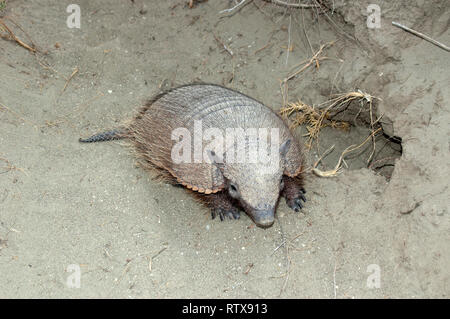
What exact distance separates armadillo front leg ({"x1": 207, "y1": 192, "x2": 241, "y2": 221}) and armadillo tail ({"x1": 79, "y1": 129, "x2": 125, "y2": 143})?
1.42 metres

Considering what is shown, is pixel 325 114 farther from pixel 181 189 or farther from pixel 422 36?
pixel 181 189

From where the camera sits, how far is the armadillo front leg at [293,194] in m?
5.13

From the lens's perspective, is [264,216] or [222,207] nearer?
[264,216]

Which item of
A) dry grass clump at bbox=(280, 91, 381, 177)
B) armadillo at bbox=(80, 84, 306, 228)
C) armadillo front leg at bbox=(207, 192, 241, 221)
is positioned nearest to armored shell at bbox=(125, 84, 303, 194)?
armadillo at bbox=(80, 84, 306, 228)

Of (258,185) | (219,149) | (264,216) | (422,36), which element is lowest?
(264,216)

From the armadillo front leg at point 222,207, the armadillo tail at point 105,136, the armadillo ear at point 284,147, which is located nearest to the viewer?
the armadillo ear at point 284,147

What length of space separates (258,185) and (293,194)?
1.07m

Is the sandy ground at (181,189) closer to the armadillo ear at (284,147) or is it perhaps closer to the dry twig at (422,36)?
the dry twig at (422,36)

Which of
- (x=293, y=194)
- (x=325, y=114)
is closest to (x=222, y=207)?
(x=293, y=194)

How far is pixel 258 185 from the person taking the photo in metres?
4.20

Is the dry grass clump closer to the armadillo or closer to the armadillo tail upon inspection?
the armadillo

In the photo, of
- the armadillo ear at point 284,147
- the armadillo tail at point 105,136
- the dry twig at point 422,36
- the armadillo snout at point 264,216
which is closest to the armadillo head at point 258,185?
the armadillo snout at point 264,216

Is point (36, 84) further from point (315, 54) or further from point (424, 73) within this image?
point (424, 73)

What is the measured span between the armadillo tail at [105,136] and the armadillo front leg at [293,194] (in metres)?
2.06
